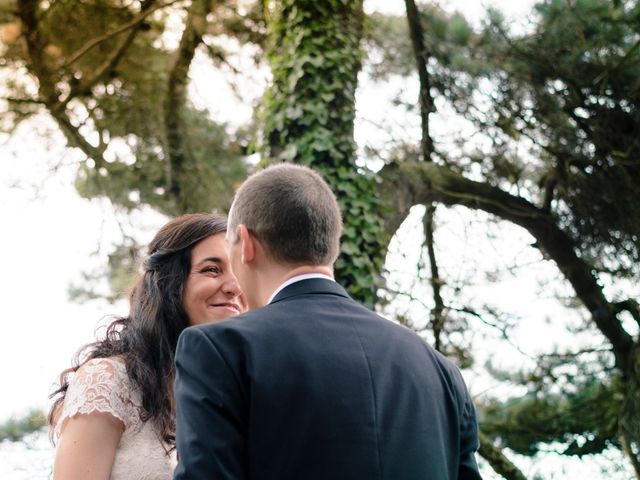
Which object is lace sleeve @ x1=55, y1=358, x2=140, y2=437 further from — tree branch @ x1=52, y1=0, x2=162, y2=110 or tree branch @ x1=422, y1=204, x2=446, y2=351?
tree branch @ x1=52, y1=0, x2=162, y2=110

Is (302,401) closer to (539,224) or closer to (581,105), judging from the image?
(581,105)

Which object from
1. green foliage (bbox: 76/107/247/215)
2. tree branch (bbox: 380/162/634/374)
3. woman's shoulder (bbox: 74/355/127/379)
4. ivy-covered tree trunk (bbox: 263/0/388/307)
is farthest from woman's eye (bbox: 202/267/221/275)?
green foliage (bbox: 76/107/247/215)

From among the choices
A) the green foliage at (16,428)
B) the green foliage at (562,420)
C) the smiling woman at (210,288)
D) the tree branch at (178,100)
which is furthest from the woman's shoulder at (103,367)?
the green foliage at (562,420)

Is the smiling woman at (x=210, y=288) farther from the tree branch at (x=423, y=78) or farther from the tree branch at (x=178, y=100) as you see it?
the tree branch at (x=178, y=100)

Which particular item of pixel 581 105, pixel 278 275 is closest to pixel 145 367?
pixel 278 275

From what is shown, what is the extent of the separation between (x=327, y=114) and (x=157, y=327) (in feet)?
9.36

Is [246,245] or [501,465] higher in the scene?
[246,245]

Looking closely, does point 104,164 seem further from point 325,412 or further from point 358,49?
point 325,412

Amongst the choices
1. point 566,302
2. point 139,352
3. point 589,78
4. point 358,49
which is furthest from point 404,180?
point 139,352

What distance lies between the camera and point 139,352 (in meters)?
2.41

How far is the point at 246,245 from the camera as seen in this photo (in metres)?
1.73

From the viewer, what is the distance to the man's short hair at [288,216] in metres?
1.72

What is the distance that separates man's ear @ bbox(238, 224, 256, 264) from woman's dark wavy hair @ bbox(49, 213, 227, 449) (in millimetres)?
735

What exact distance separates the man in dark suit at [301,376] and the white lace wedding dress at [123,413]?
2.09ft
